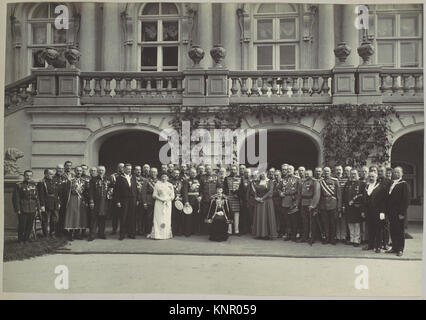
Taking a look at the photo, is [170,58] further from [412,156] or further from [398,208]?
[398,208]

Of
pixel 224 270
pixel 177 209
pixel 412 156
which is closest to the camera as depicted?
pixel 224 270

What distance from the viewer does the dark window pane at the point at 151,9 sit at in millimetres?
6500

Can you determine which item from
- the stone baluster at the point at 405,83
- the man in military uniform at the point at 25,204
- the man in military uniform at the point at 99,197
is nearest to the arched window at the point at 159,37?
the man in military uniform at the point at 99,197

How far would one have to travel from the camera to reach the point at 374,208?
18.7 ft

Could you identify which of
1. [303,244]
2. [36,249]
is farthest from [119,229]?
[303,244]

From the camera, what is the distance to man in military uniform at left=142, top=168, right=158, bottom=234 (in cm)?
582

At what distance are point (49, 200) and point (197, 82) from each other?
2.26 m

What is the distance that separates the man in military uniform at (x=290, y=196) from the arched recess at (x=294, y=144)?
16 centimetres

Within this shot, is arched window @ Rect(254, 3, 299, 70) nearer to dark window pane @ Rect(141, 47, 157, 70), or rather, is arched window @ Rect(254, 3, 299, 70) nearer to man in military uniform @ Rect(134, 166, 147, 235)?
dark window pane @ Rect(141, 47, 157, 70)

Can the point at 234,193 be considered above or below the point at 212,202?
above

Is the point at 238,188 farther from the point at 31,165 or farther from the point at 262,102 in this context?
the point at 31,165

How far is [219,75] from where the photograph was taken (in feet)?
20.1

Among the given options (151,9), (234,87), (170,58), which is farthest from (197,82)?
(151,9)

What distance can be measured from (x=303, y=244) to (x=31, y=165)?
131 inches
